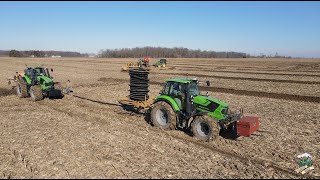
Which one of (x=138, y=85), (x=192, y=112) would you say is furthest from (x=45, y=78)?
(x=192, y=112)

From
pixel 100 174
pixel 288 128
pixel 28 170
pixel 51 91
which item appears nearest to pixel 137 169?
pixel 100 174

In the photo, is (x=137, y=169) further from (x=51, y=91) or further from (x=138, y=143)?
(x=51, y=91)

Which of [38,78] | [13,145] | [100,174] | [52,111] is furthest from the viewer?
[38,78]

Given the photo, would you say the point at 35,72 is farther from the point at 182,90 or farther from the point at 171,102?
the point at 182,90

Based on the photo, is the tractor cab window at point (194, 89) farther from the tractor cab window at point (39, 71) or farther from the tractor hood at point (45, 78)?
the tractor cab window at point (39, 71)

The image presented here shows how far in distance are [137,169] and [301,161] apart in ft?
15.5

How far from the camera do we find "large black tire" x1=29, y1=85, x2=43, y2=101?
62.6 feet

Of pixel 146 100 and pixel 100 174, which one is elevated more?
pixel 146 100

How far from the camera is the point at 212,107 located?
11312 mm

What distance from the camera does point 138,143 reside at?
35.8 ft

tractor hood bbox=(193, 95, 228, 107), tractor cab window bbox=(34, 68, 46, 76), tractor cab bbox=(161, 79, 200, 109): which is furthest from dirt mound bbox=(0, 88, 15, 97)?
tractor hood bbox=(193, 95, 228, 107)

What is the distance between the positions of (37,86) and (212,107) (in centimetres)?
1246

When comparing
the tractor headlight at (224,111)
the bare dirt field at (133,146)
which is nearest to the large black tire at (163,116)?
the bare dirt field at (133,146)

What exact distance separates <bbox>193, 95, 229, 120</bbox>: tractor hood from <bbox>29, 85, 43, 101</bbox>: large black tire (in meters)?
11.4
